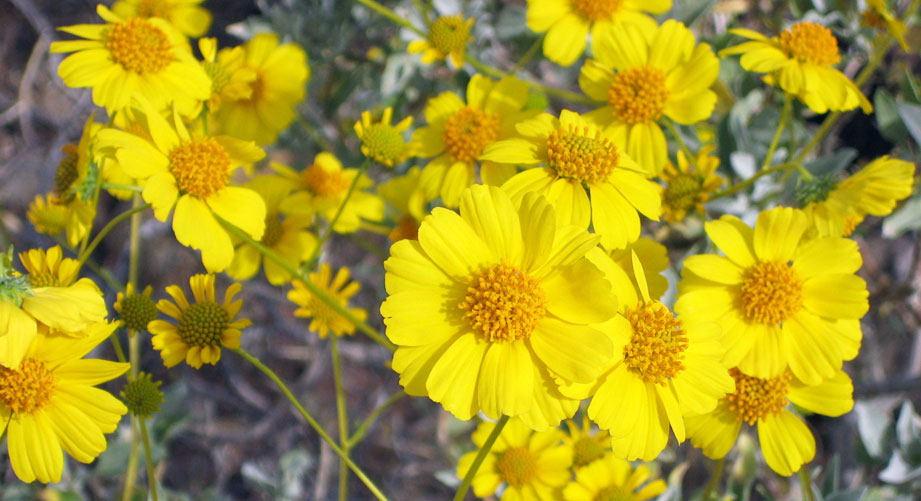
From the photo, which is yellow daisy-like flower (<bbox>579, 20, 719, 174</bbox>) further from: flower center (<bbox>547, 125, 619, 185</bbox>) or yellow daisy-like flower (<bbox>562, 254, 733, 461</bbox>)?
yellow daisy-like flower (<bbox>562, 254, 733, 461</bbox>)

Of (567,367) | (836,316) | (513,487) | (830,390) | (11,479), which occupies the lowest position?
(11,479)

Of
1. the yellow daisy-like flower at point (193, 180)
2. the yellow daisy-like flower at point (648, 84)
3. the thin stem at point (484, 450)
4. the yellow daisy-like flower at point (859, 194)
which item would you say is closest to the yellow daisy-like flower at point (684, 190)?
the yellow daisy-like flower at point (648, 84)

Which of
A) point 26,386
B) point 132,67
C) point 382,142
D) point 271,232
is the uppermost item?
point 132,67

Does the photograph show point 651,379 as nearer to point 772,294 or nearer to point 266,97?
point 772,294

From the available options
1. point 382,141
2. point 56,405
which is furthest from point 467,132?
point 56,405

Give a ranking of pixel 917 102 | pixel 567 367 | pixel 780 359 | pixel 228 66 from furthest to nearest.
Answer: pixel 917 102, pixel 228 66, pixel 780 359, pixel 567 367

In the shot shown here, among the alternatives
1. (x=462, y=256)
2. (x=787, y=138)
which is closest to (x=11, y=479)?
(x=462, y=256)

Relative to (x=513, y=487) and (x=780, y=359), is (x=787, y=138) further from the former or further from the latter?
(x=513, y=487)
